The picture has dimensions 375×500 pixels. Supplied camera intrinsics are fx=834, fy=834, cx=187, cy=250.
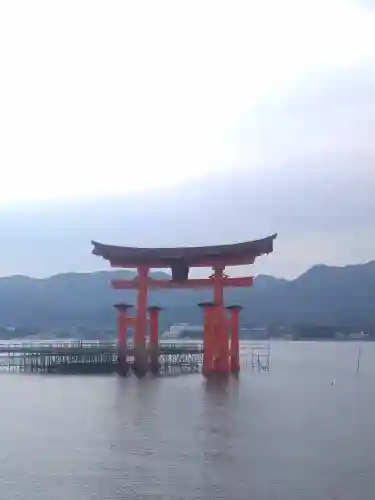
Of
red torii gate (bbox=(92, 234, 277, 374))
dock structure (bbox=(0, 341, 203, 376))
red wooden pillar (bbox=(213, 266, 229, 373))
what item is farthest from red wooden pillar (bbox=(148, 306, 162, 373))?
red wooden pillar (bbox=(213, 266, 229, 373))

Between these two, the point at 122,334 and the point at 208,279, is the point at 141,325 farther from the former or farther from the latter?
the point at 208,279

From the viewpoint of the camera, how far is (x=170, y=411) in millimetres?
25281

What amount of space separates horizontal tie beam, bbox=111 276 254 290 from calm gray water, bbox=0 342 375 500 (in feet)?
16.3

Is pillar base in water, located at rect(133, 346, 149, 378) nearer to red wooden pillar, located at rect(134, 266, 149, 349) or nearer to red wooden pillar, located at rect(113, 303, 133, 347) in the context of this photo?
red wooden pillar, located at rect(134, 266, 149, 349)

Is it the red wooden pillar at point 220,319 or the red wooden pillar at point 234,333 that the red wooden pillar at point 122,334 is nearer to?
the red wooden pillar at point 234,333

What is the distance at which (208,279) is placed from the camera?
37.3 metres

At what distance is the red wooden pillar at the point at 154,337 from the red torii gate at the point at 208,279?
7.10 feet

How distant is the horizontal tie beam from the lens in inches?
1435

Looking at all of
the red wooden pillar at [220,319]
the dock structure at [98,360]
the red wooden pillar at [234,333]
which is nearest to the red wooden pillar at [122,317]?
the dock structure at [98,360]

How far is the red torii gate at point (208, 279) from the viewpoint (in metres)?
35.3

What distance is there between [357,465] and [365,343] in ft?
400

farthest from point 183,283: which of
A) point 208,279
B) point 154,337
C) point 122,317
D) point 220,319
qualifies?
point 154,337

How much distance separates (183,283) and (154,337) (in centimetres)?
627

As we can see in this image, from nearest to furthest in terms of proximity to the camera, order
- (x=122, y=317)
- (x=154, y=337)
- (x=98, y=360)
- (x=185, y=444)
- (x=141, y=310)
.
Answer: (x=185, y=444)
(x=141, y=310)
(x=122, y=317)
(x=154, y=337)
(x=98, y=360)
